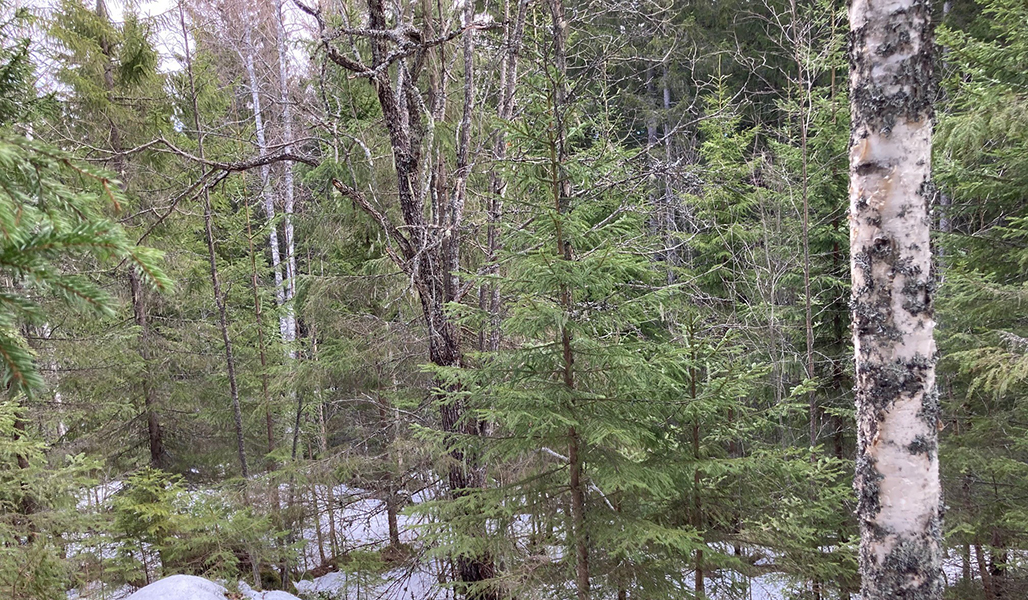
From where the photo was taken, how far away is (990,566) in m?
7.57

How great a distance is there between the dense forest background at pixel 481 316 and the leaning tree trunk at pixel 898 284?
107cm

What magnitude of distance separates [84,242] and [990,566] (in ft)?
34.9

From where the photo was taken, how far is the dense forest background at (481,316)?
11.8 ft

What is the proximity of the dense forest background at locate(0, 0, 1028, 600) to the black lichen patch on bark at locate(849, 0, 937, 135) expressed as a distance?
4.76ft

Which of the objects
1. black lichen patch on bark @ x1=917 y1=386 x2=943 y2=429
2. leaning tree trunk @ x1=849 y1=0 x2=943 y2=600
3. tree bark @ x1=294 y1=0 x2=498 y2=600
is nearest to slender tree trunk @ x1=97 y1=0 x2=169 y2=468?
tree bark @ x1=294 y1=0 x2=498 y2=600

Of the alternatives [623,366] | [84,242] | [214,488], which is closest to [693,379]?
[623,366]

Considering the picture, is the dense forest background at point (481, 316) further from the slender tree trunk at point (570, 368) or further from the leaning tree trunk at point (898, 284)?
the leaning tree trunk at point (898, 284)

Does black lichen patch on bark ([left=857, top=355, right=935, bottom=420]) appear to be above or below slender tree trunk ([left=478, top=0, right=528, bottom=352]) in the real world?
below

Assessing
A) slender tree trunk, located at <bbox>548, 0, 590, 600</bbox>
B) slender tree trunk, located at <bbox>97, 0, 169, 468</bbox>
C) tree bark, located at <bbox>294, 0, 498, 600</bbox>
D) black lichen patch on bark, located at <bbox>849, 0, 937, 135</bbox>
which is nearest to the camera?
black lichen patch on bark, located at <bbox>849, 0, 937, 135</bbox>

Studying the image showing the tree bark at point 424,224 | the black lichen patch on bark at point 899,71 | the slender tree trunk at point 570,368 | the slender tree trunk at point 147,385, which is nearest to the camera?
the black lichen patch on bark at point 899,71

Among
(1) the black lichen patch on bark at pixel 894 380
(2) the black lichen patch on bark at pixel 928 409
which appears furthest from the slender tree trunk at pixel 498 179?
(2) the black lichen patch on bark at pixel 928 409

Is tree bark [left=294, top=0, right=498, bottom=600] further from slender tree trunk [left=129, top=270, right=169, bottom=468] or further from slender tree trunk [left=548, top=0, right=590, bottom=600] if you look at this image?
slender tree trunk [left=129, top=270, right=169, bottom=468]

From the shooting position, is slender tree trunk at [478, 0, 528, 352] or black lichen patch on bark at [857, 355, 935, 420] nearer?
black lichen patch on bark at [857, 355, 935, 420]

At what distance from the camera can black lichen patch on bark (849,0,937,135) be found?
240 cm
